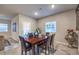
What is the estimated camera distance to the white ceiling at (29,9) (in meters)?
1.86

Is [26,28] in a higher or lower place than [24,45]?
higher

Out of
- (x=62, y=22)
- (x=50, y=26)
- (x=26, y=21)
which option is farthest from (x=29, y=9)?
(x=62, y=22)

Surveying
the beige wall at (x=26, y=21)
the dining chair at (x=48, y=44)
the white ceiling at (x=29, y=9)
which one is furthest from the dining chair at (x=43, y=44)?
the white ceiling at (x=29, y=9)

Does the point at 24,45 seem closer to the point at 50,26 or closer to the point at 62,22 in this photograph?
the point at 50,26

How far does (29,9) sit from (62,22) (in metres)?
0.63

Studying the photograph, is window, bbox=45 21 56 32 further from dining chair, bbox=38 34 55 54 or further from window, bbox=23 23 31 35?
window, bbox=23 23 31 35

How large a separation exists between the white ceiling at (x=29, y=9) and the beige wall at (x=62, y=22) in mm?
81

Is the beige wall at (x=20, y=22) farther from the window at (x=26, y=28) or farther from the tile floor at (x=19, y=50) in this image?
the tile floor at (x=19, y=50)

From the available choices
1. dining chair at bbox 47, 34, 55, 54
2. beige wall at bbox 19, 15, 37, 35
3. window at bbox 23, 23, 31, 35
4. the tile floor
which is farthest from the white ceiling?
the tile floor

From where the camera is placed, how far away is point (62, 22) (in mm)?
1903

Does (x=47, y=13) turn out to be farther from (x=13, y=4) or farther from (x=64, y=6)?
(x=13, y=4)

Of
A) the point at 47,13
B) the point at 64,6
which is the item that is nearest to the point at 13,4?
the point at 47,13

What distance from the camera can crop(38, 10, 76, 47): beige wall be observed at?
1.84 m

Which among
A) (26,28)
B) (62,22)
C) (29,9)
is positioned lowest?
(26,28)
